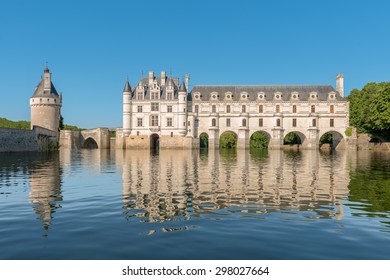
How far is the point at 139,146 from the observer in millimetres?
76250

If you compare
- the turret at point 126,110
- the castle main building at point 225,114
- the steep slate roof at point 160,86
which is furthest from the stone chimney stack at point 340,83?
the turret at point 126,110

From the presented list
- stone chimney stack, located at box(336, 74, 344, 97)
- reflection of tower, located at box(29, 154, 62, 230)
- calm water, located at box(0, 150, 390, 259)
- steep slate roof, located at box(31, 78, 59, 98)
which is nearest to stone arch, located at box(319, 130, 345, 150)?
stone chimney stack, located at box(336, 74, 344, 97)

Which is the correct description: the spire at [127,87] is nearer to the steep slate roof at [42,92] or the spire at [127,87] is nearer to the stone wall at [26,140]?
the steep slate roof at [42,92]

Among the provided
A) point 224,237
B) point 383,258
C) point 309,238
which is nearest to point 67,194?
point 224,237

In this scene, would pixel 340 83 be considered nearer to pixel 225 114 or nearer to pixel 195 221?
pixel 225 114

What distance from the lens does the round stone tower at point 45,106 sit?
76250 millimetres

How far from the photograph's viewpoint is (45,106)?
250 ft

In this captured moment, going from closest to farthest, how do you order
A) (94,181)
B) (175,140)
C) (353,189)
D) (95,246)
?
(95,246) < (353,189) < (94,181) < (175,140)

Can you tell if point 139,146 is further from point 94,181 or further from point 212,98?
point 94,181

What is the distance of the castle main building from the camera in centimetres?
7525

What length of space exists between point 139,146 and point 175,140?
8079 millimetres

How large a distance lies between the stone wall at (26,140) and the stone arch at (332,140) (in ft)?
188

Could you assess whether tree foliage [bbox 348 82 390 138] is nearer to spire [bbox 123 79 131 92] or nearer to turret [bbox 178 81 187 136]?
turret [bbox 178 81 187 136]
